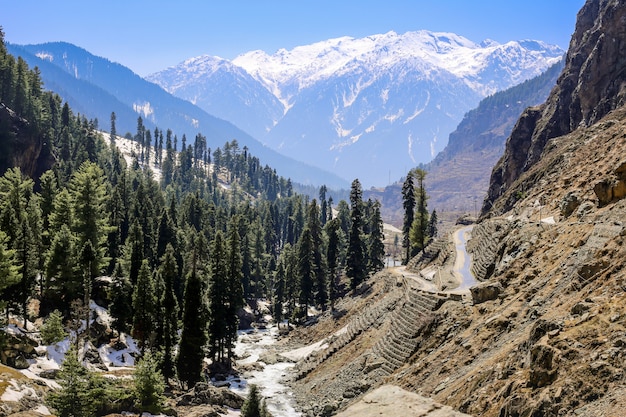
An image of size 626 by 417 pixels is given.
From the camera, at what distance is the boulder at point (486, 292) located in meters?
40.5

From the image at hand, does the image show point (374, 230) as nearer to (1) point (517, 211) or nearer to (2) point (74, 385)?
(1) point (517, 211)

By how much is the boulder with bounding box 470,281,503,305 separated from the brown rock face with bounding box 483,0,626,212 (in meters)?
55.0

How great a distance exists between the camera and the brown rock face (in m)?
87.7

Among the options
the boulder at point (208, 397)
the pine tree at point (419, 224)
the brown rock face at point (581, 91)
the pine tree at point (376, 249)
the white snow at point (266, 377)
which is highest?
the brown rock face at point (581, 91)

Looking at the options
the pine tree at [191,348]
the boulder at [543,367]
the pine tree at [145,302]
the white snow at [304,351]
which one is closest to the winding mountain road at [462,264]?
the white snow at [304,351]

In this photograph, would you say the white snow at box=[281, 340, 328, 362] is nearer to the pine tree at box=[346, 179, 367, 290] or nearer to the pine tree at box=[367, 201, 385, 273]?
the pine tree at box=[346, 179, 367, 290]

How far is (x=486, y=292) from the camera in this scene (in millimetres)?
41125

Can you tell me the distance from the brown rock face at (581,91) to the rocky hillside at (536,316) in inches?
71.7

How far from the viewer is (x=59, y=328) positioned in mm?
48875

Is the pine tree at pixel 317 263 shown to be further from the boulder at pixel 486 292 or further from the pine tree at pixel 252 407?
the boulder at pixel 486 292

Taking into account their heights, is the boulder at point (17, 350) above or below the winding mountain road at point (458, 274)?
below

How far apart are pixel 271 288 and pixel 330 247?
43.7 metres

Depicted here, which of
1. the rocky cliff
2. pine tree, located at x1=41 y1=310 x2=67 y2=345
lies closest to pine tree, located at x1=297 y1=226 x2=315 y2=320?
pine tree, located at x1=41 y1=310 x2=67 y2=345

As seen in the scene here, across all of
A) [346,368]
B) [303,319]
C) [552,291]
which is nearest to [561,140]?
[303,319]
